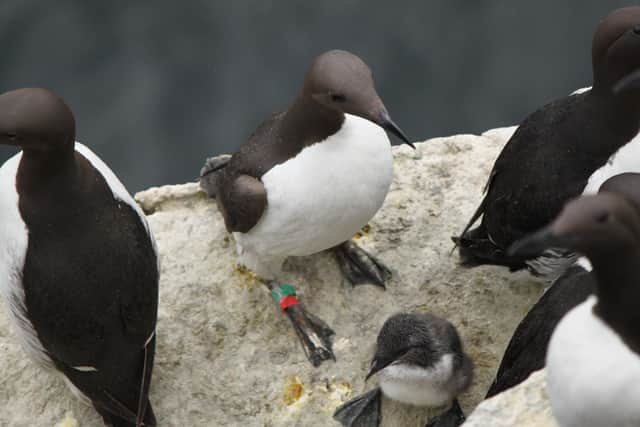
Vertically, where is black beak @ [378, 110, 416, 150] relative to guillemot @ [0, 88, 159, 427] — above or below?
above

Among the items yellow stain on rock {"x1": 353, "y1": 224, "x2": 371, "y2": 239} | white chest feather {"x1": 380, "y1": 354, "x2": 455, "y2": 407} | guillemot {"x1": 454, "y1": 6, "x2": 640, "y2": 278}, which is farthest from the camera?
yellow stain on rock {"x1": 353, "y1": 224, "x2": 371, "y2": 239}

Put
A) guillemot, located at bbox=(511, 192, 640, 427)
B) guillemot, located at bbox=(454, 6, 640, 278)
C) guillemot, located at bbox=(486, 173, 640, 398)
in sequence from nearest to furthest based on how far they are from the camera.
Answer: guillemot, located at bbox=(511, 192, 640, 427) → guillemot, located at bbox=(486, 173, 640, 398) → guillemot, located at bbox=(454, 6, 640, 278)

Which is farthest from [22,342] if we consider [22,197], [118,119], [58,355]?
[118,119]

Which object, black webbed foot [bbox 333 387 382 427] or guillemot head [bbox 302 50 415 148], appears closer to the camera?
guillemot head [bbox 302 50 415 148]

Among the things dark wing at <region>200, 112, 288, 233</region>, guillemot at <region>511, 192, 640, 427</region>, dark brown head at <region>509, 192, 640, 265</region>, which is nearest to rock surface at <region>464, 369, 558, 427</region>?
guillemot at <region>511, 192, 640, 427</region>

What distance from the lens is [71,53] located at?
839 cm

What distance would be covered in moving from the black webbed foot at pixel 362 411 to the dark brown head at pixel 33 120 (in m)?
1.77

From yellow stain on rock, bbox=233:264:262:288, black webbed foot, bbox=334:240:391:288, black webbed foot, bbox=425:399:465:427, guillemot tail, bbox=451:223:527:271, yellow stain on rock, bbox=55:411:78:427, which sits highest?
guillemot tail, bbox=451:223:527:271

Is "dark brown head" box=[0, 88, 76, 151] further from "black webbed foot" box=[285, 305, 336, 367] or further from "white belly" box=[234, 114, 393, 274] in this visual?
"black webbed foot" box=[285, 305, 336, 367]

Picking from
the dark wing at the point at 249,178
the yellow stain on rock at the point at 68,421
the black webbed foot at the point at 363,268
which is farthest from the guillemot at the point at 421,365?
the yellow stain on rock at the point at 68,421

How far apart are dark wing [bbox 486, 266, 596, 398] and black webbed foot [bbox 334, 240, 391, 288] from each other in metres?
1.19

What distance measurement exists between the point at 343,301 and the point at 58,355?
149 centimetres

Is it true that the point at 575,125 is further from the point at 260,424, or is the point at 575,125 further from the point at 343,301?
the point at 260,424

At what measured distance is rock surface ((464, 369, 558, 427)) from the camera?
339 cm
